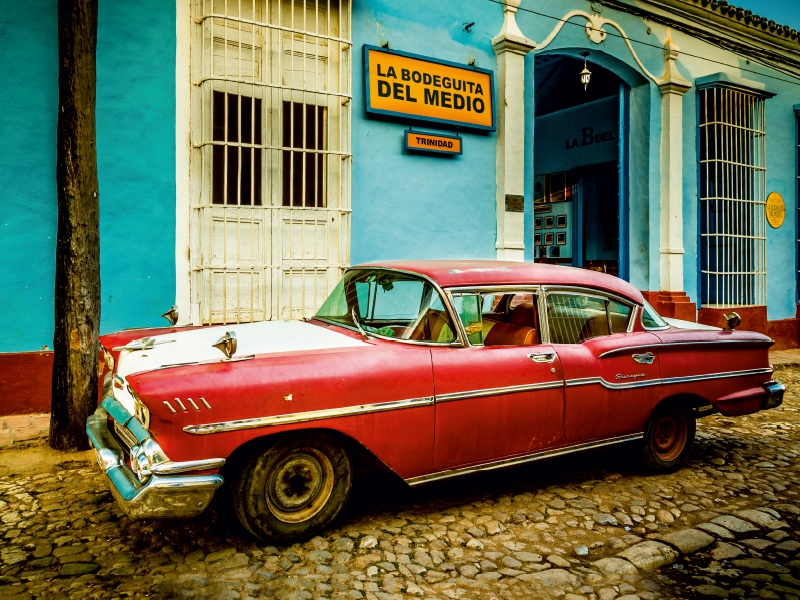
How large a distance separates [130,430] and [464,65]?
6029 millimetres

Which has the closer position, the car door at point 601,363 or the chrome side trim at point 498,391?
the chrome side trim at point 498,391

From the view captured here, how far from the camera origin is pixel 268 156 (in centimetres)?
623

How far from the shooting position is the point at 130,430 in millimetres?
2953

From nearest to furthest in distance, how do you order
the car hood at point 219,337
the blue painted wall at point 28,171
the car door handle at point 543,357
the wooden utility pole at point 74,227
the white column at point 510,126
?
1. the car hood at point 219,337
2. the car door handle at point 543,357
3. the wooden utility pole at point 74,227
4. the blue painted wall at point 28,171
5. the white column at point 510,126

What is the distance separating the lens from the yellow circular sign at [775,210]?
10.8m

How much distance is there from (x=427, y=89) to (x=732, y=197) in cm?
616

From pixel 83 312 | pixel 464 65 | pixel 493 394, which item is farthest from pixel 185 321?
pixel 464 65

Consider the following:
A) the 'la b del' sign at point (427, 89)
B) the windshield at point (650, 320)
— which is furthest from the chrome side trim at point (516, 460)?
the 'la b del' sign at point (427, 89)

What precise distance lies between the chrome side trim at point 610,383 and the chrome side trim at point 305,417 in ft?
3.28

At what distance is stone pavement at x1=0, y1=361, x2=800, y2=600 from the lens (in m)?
2.73

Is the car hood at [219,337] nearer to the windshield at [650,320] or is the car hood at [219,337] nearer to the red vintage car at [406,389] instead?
the red vintage car at [406,389]

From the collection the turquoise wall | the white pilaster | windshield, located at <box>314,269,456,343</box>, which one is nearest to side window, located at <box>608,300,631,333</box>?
windshield, located at <box>314,269,456,343</box>

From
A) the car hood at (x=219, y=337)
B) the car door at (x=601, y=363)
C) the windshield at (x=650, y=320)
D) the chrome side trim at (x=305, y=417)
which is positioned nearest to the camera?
the chrome side trim at (x=305, y=417)

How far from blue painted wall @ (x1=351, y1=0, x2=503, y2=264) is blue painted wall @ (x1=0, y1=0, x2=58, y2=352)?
9.54ft
